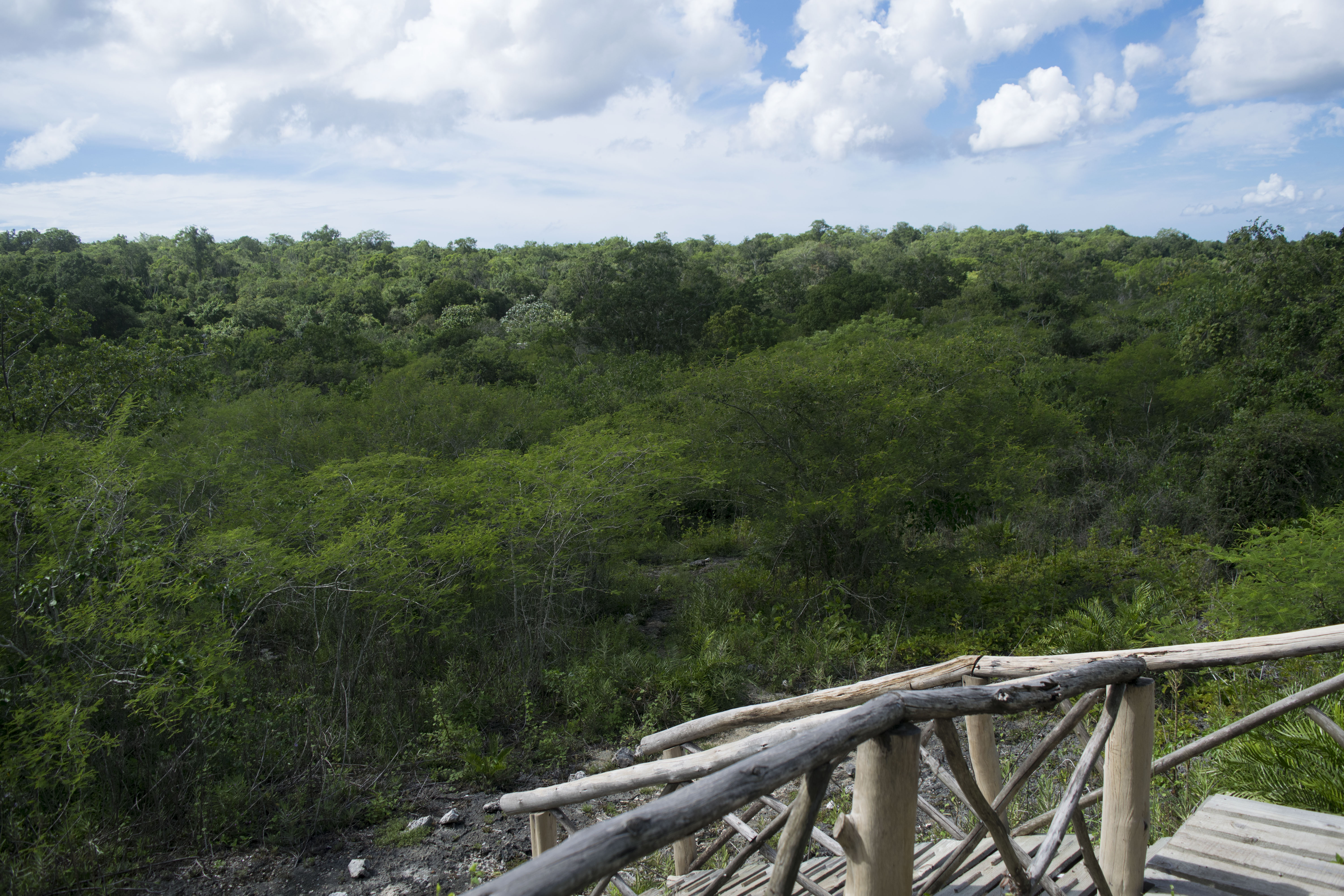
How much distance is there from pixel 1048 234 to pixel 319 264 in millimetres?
52213

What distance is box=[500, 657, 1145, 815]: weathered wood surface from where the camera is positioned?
1.52m

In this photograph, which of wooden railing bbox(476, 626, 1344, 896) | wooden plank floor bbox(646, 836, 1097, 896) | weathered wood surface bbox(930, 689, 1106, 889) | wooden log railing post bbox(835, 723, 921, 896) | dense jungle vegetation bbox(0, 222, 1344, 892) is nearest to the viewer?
wooden railing bbox(476, 626, 1344, 896)

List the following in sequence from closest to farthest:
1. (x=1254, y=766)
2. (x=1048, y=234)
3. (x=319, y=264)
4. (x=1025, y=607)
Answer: (x=1254, y=766) → (x=1025, y=607) → (x=319, y=264) → (x=1048, y=234)

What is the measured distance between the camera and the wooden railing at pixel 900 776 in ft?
4.01

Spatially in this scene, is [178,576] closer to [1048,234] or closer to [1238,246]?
[1238,246]

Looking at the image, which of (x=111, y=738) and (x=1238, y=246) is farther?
(x=1238, y=246)

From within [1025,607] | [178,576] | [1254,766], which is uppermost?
[178,576]

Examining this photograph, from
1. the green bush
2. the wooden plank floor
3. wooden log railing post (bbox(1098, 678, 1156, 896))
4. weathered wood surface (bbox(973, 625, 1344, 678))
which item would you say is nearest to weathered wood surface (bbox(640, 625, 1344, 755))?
weathered wood surface (bbox(973, 625, 1344, 678))

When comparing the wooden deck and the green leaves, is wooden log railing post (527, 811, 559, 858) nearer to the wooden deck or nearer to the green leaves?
the wooden deck

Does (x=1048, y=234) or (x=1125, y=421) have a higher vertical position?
(x=1048, y=234)

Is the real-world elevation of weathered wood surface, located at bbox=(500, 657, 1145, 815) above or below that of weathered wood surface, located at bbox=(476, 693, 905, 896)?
below

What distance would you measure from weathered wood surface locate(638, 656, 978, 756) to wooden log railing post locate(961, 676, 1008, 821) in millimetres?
235

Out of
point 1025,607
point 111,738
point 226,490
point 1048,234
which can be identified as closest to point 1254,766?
point 1025,607

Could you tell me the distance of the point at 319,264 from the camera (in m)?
48.0
